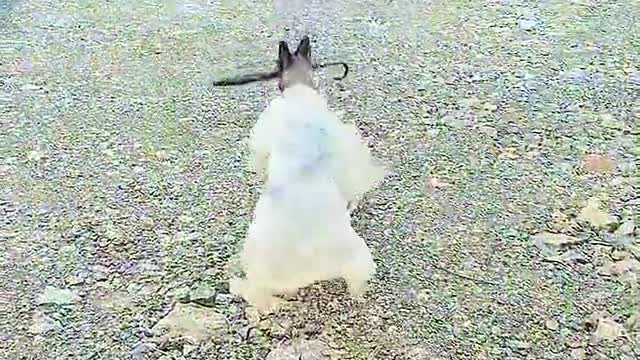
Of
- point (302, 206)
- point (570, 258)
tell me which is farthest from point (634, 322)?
point (302, 206)

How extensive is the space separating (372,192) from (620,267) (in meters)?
0.45

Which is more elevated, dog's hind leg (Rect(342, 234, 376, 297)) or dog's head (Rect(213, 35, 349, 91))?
dog's head (Rect(213, 35, 349, 91))

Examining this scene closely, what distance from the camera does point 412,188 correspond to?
5.58 feet

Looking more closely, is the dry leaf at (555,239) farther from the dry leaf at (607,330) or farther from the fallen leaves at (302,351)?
the fallen leaves at (302,351)

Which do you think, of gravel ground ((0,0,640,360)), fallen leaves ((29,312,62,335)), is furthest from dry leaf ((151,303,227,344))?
fallen leaves ((29,312,62,335))

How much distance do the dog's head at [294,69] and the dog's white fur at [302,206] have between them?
0.01m

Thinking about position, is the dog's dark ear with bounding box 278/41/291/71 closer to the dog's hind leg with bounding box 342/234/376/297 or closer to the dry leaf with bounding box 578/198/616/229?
the dog's hind leg with bounding box 342/234/376/297

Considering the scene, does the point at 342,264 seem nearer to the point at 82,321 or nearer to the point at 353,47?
the point at 82,321

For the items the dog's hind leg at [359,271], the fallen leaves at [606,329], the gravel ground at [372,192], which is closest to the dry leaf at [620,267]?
the gravel ground at [372,192]

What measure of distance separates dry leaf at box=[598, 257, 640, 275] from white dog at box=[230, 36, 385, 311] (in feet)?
1.26

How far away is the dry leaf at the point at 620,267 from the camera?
4.89ft

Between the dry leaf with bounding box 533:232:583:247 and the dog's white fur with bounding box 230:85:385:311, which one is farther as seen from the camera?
the dry leaf with bounding box 533:232:583:247

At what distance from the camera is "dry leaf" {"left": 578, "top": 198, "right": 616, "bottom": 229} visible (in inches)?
63.0

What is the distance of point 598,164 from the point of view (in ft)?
5.79
